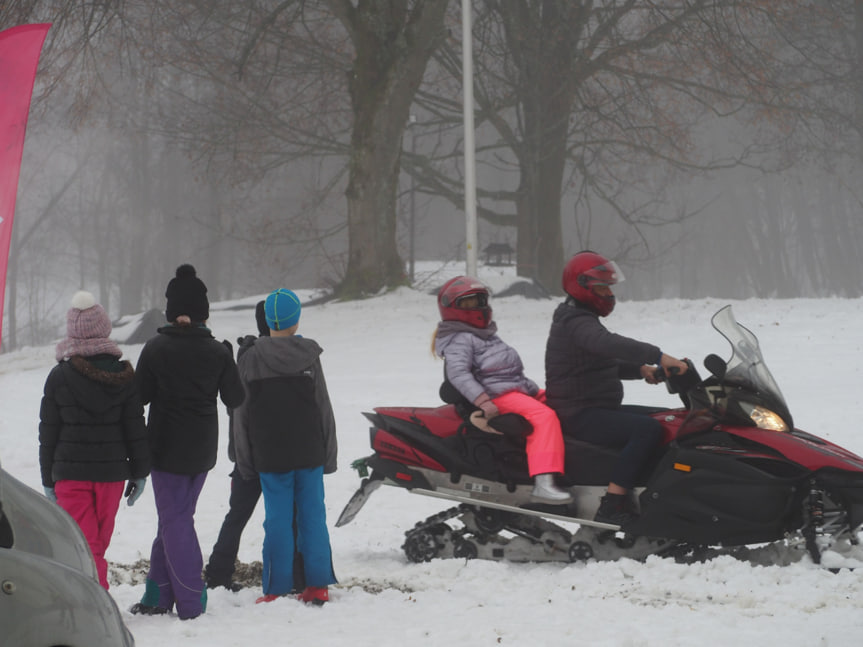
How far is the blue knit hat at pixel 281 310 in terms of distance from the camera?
5359 mm

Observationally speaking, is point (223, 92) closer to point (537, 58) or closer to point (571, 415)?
point (537, 58)

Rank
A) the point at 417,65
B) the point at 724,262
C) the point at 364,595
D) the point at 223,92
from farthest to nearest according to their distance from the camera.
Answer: the point at 724,262
the point at 223,92
the point at 417,65
the point at 364,595

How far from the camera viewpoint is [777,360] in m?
12.9

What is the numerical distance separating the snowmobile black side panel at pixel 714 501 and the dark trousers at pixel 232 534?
201 centimetres

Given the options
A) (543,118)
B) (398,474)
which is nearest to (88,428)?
(398,474)

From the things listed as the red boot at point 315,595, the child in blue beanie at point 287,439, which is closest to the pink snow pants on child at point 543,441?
the child in blue beanie at point 287,439

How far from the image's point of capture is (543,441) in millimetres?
5723

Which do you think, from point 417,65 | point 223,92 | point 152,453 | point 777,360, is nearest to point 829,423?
point 777,360

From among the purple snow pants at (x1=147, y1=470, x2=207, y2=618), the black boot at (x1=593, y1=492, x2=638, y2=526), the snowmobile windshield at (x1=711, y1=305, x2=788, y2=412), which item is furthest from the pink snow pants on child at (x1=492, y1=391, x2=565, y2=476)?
the purple snow pants at (x1=147, y1=470, x2=207, y2=618)

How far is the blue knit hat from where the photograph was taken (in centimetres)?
536

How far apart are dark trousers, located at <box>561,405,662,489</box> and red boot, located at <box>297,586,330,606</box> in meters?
1.57

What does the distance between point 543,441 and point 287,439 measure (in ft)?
4.48

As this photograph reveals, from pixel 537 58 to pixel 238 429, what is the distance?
693 inches

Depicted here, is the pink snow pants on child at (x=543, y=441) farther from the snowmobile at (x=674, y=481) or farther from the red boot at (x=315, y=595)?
the red boot at (x=315, y=595)
